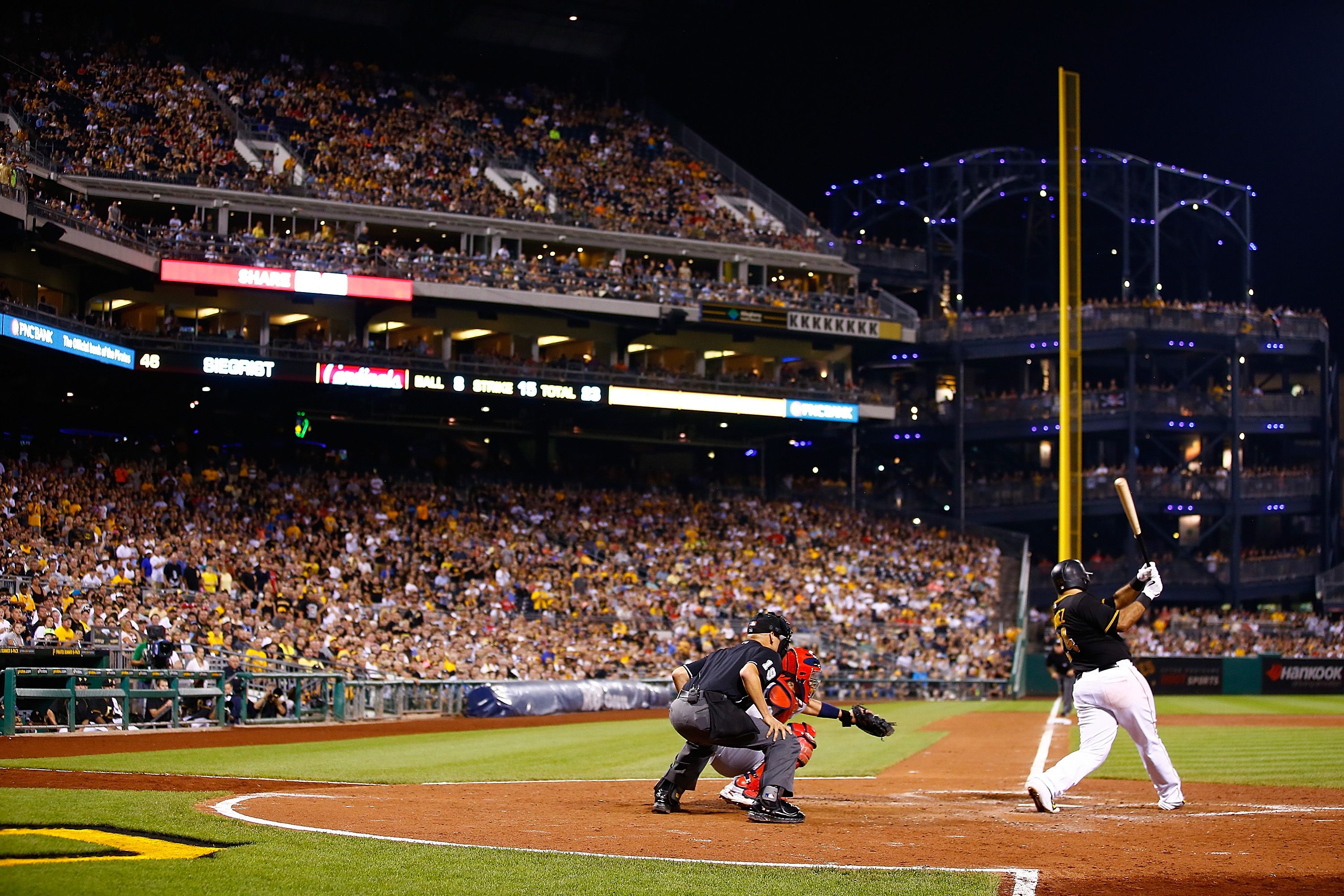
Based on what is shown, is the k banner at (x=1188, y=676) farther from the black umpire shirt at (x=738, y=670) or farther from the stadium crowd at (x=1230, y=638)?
the black umpire shirt at (x=738, y=670)

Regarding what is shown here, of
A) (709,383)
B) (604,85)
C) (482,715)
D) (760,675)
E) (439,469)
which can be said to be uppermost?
(604,85)

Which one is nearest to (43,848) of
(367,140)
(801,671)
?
(801,671)

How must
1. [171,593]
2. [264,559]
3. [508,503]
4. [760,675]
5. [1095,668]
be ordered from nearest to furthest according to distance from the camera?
[760,675] < [1095,668] < [171,593] < [264,559] < [508,503]

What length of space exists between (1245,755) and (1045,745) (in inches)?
122

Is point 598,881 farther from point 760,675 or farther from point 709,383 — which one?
point 709,383

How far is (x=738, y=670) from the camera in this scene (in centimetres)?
945

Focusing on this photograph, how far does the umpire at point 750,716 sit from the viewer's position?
9.30 metres

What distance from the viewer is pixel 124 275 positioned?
3403 centimetres

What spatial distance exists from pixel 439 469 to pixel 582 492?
14.2ft

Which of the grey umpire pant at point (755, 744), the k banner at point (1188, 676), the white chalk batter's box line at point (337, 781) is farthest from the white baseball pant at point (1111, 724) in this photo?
the k banner at point (1188, 676)

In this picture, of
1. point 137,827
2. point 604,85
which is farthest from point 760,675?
point 604,85

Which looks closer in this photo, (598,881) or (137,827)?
(598,881)

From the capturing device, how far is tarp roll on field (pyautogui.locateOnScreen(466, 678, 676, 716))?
86.7ft

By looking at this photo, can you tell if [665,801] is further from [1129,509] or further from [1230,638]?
[1230,638]
